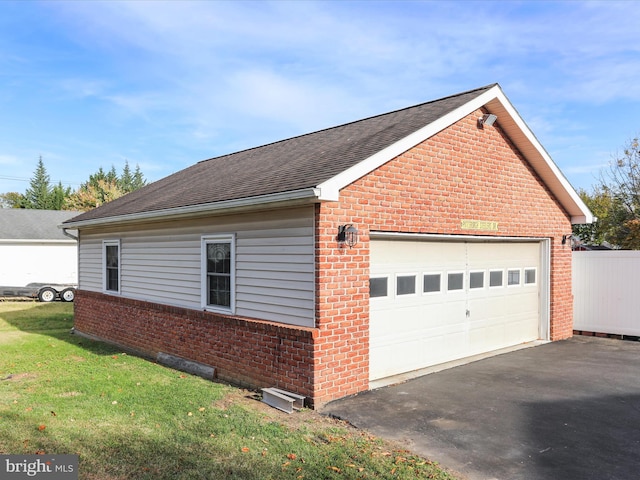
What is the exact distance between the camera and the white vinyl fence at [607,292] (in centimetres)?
1111

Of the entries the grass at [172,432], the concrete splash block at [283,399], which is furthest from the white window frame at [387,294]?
the grass at [172,432]

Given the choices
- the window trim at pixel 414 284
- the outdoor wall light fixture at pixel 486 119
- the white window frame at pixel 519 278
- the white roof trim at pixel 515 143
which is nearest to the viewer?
the white roof trim at pixel 515 143

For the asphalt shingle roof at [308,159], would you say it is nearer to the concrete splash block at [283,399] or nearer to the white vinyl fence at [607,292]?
the concrete splash block at [283,399]

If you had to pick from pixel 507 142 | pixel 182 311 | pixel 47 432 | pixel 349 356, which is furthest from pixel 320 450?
pixel 507 142

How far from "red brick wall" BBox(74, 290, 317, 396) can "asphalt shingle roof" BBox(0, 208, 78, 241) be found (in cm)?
1723

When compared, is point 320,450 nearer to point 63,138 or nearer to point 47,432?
point 47,432

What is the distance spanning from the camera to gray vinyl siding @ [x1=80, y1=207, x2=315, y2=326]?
6941 mm

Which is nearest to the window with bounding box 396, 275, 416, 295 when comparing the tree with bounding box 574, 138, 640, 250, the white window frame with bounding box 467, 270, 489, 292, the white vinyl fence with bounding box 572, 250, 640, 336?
the white window frame with bounding box 467, 270, 489, 292

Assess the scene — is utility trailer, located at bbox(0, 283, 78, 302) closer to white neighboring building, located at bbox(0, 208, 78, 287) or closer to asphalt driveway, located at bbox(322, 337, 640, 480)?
white neighboring building, located at bbox(0, 208, 78, 287)

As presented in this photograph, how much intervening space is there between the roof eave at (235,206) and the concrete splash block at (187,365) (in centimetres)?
283

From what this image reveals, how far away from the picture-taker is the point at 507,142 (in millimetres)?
9922

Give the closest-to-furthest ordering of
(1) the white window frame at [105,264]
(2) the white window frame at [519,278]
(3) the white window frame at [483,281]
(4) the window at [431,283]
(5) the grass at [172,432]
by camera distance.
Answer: (5) the grass at [172,432] → (4) the window at [431,283] → (3) the white window frame at [483,281] → (2) the white window frame at [519,278] → (1) the white window frame at [105,264]

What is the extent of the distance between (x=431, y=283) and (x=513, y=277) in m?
2.94

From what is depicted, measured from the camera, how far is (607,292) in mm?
11508
